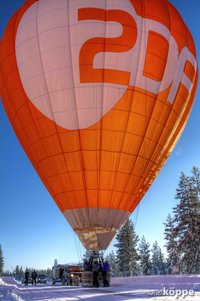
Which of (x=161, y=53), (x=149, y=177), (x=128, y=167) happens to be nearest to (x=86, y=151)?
(x=128, y=167)

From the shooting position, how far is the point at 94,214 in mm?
16625

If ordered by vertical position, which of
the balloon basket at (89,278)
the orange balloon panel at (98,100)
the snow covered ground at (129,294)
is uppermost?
the orange balloon panel at (98,100)

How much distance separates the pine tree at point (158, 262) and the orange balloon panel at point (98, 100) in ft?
252

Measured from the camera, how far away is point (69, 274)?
24.2 meters

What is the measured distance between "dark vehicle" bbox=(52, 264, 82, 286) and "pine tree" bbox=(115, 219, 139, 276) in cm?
2607

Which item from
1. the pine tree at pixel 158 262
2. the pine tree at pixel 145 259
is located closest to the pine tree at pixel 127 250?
the pine tree at pixel 145 259

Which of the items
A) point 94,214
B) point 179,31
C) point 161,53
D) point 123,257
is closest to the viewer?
point 94,214

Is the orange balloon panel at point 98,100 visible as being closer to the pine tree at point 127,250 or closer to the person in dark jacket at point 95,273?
the person in dark jacket at point 95,273

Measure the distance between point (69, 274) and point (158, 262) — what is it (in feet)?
242

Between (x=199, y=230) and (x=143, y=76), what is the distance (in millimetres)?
26158

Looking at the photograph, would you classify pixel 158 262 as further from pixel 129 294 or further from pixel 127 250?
pixel 129 294

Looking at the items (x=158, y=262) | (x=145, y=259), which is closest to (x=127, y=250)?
(x=145, y=259)

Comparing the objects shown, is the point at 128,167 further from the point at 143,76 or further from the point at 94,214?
the point at 143,76

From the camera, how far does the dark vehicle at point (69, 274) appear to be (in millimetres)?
22484
